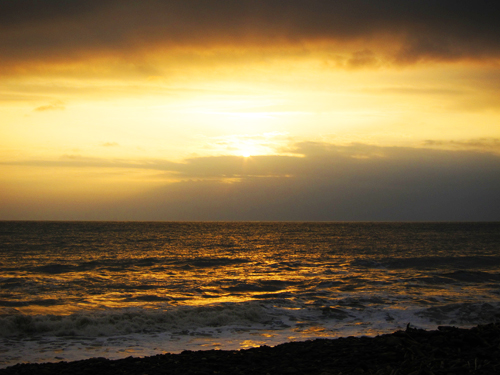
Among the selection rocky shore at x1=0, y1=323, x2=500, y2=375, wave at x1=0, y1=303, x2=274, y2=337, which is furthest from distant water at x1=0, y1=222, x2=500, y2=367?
rocky shore at x1=0, y1=323, x2=500, y2=375

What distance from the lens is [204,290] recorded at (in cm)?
2302

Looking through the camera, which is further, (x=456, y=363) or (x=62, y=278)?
(x=62, y=278)

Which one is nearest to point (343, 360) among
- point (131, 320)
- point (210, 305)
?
point (131, 320)

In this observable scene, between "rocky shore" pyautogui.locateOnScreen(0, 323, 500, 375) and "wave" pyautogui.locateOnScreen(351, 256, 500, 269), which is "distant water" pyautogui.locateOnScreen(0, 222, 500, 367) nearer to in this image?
"rocky shore" pyautogui.locateOnScreen(0, 323, 500, 375)

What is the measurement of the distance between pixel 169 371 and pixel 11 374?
361 centimetres

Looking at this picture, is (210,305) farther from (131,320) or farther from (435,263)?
(435,263)

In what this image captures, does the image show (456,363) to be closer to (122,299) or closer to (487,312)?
(487,312)

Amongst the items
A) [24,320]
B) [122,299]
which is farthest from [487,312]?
[24,320]

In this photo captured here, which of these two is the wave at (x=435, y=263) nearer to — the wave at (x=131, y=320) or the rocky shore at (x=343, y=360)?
the wave at (x=131, y=320)

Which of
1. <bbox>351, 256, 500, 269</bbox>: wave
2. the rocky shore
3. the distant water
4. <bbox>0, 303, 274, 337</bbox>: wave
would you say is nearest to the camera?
the rocky shore

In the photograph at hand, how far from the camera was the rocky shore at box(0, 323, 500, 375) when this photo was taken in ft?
26.9

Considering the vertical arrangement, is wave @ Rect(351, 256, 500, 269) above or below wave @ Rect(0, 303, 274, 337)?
below

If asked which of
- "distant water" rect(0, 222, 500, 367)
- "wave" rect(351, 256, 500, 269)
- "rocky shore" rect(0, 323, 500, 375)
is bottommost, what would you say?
"wave" rect(351, 256, 500, 269)

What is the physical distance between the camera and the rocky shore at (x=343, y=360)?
26.9ft
